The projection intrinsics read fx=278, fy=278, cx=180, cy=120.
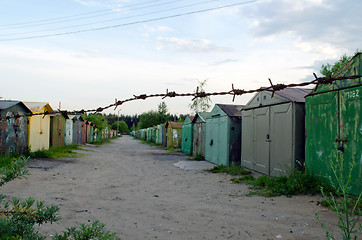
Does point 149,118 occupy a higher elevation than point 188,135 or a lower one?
higher

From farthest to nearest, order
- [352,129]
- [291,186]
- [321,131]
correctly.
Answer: [321,131] → [291,186] → [352,129]

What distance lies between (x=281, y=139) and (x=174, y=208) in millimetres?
3997

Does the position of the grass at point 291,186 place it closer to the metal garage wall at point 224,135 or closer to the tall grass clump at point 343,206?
the tall grass clump at point 343,206

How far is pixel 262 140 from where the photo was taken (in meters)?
8.64

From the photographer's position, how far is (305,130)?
6.93 m

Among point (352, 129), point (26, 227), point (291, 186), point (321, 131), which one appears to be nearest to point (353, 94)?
point (352, 129)

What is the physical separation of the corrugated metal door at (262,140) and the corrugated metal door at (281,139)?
247 mm

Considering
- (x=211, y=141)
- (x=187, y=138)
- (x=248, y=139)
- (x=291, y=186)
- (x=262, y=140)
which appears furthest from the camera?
(x=187, y=138)

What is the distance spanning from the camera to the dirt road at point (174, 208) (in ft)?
12.7

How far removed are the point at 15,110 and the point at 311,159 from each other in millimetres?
10591

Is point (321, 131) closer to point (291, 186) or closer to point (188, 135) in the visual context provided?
point (291, 186)

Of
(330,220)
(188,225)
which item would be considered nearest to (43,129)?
(188,225)

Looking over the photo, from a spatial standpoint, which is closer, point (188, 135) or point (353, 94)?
point (353, 94)

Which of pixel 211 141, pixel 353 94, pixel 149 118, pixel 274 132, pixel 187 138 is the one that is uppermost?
pixel 149 118
